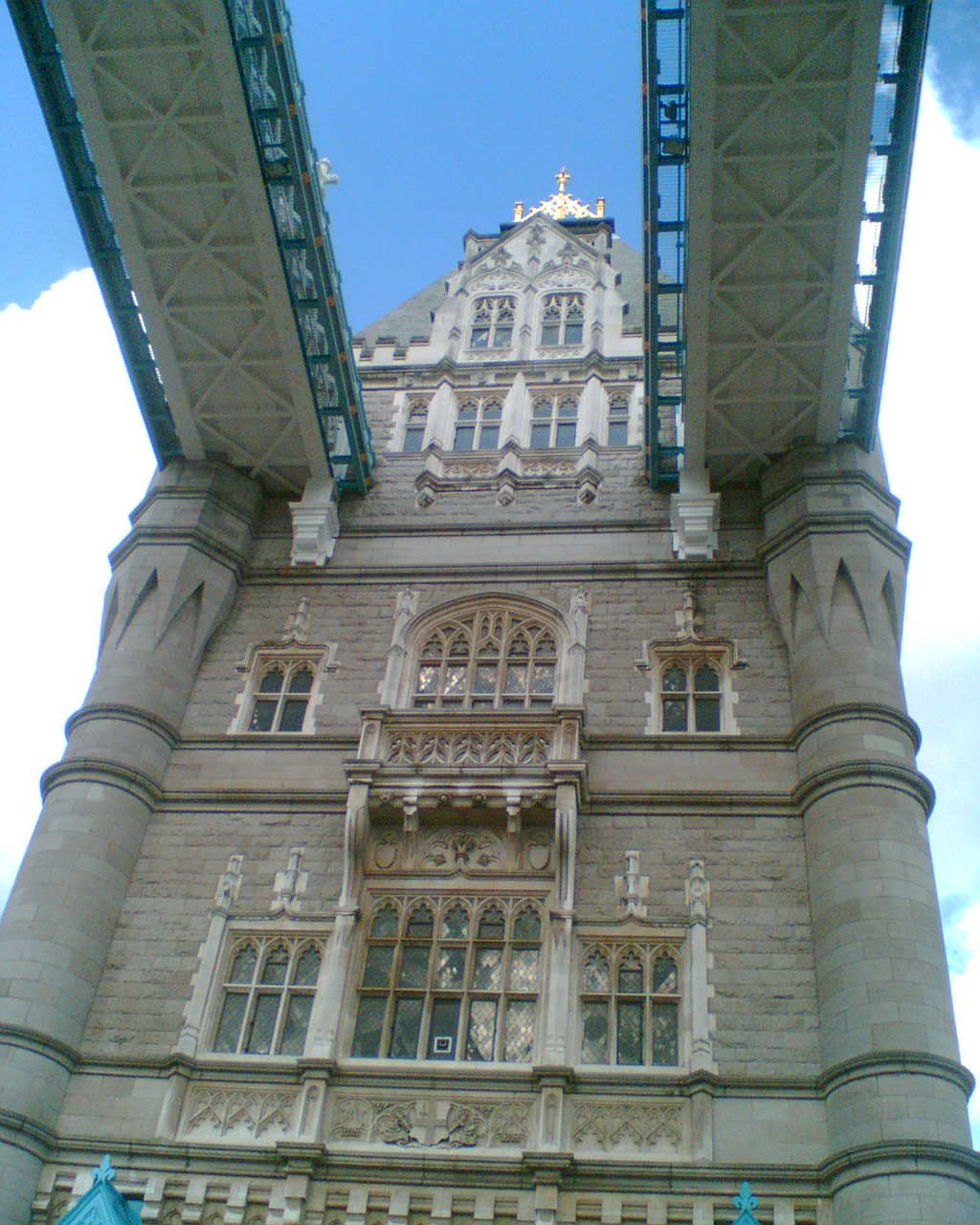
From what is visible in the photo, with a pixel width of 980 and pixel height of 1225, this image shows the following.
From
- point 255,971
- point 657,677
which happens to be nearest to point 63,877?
point 255,971

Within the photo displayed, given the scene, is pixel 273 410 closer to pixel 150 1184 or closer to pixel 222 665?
pixel 222 665

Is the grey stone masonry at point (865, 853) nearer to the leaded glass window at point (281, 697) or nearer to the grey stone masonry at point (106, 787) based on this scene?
the leaded glass window at point (281, 697)

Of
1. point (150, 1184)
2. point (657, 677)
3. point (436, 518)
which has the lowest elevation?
point (150, 1184)

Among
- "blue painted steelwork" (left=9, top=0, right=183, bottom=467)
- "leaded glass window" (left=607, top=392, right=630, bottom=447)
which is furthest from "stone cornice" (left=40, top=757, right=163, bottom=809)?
"leaded glass window" (left=607, top=392, right=630, bottom=447)

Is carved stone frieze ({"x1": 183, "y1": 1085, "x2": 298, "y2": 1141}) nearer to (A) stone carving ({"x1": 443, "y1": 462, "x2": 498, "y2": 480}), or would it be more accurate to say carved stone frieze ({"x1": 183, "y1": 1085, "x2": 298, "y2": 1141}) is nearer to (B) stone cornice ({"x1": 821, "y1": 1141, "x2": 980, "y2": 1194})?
(B) stone cornice ({"x1": 821, "y1": 1141, "x2": 980, "y2": 1194})

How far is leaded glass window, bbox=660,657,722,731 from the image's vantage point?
62.7ft

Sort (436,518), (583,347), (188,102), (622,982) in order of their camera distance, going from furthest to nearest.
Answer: (583,347) < (436,518) < (188,102) < (622,982)

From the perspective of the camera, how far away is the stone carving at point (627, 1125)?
14.9 meters

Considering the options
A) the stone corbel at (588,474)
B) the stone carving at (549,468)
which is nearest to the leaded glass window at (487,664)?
the stone corbel at (588,474)

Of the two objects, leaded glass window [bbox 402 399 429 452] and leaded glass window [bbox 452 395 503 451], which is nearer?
leaded glass window [bbox 452 395 503 451]

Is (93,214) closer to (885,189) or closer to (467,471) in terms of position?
(467,471)

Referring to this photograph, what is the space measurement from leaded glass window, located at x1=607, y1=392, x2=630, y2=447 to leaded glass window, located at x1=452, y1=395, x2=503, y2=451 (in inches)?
81.2

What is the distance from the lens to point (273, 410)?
21.9 metres

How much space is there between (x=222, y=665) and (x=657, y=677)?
6.79 meters
